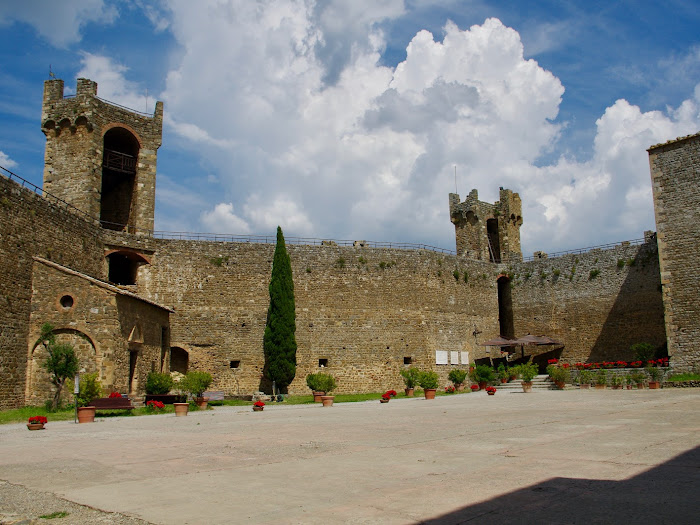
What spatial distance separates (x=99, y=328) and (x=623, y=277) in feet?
81.5

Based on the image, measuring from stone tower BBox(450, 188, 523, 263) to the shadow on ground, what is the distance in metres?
33.6

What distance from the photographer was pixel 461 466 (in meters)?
6.86

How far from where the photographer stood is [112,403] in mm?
18141

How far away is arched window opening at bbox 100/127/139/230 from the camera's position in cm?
3175

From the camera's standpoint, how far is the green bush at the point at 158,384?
2244 cm

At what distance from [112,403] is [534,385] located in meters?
17.3

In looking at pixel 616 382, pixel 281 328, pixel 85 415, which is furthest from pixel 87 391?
pixel 616 382

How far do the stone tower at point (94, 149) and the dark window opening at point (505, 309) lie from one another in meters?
20.4

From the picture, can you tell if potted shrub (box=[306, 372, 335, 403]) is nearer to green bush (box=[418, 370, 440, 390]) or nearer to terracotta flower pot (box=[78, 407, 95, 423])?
A: green bush (box=[418, 370, 440, 390])

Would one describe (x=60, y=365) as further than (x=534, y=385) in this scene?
No

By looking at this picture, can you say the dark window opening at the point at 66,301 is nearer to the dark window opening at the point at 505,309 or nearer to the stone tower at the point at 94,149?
the stone tower at the point at 94,149

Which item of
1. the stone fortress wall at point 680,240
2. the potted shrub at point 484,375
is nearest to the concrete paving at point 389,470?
the stone fortress wall at point 680,240

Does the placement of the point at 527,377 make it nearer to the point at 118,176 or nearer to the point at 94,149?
the point at 94,149

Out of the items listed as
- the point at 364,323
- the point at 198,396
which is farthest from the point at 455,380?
the point at 198,396
